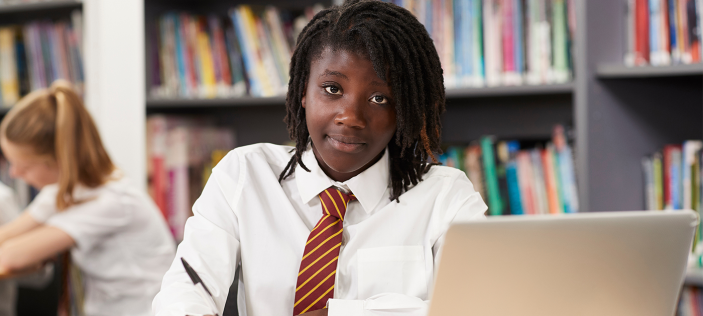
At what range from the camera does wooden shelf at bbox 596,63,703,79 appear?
149cm

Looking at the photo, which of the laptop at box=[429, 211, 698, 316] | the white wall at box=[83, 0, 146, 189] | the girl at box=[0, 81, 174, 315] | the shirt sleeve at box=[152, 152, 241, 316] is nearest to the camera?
the laptop at box=[429, 211, 698, 316]

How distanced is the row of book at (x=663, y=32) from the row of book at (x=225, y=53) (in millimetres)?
971

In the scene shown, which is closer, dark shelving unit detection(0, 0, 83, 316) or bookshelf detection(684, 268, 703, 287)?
bookshelf detection(684, 268, 703, 287)

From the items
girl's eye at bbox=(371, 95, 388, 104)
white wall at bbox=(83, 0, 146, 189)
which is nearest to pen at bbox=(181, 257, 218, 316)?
girl's eye at bbox=(371, 95, 388, 104)

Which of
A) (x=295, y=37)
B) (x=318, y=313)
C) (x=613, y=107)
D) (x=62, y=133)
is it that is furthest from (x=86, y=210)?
(x=613, y=107)

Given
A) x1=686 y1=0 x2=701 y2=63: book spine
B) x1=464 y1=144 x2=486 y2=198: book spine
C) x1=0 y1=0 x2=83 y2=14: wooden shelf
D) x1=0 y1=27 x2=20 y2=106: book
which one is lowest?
x1=464 y1=144 x2=486 y2=198: book spine

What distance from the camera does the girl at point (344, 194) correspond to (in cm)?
92

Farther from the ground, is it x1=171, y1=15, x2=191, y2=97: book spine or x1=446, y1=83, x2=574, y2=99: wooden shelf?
x1=171, y1=15, x2=191, y2=97: book spine

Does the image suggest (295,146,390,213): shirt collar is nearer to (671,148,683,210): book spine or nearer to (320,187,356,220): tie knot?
(320,187,356,220): tie knot

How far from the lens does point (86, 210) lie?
1.83 metres

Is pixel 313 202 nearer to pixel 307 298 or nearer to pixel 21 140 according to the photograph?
pixel 307 298

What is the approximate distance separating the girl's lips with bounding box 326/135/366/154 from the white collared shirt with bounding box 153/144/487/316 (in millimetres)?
94

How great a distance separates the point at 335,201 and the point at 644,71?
968mm

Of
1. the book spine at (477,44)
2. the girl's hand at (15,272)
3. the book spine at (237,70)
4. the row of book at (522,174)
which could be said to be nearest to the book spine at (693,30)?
the row of book at (522,174)
